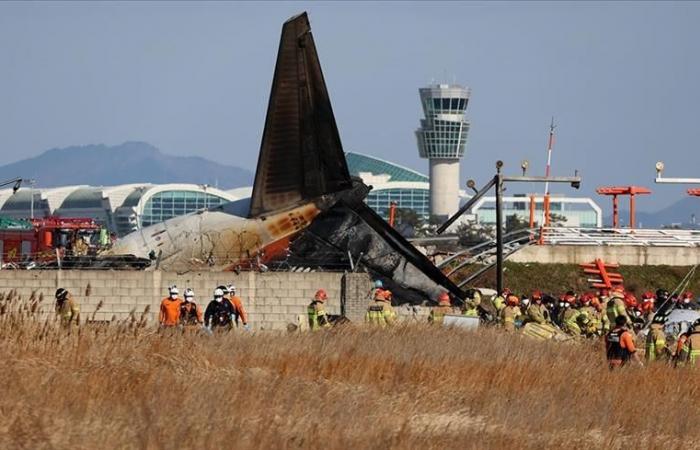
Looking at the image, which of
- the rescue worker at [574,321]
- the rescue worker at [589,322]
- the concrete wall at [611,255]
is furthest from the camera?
the concrete wall at [611,255]

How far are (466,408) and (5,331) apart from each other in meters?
6.20

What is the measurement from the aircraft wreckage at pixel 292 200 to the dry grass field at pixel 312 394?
55.6 feet

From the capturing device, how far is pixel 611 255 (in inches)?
2547

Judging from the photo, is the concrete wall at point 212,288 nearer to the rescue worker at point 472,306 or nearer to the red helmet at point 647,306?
the rescue worker at point 472,306

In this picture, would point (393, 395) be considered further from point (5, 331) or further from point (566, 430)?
point (5, 331)

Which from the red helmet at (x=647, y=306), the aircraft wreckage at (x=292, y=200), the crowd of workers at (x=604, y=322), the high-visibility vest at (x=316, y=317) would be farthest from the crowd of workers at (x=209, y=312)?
the red helmet at (x=647, y=306)

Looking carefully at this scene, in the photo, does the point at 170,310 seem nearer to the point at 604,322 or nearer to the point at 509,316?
the point at 509,316

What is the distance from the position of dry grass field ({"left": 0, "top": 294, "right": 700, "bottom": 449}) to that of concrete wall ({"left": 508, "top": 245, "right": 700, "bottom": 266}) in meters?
34.7

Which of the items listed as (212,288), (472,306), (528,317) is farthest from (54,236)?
(528,317)

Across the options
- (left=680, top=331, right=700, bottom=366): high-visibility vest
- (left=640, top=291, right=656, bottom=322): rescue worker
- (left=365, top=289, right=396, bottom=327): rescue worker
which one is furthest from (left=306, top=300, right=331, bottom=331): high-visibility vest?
(left=640, top=291, right=656, bottom=322): rescue worker

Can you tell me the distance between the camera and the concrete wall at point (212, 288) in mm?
41469

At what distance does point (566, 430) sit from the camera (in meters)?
21.2

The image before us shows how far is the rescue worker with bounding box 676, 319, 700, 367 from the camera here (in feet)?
91.4

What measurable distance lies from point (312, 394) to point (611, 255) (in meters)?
45.5
